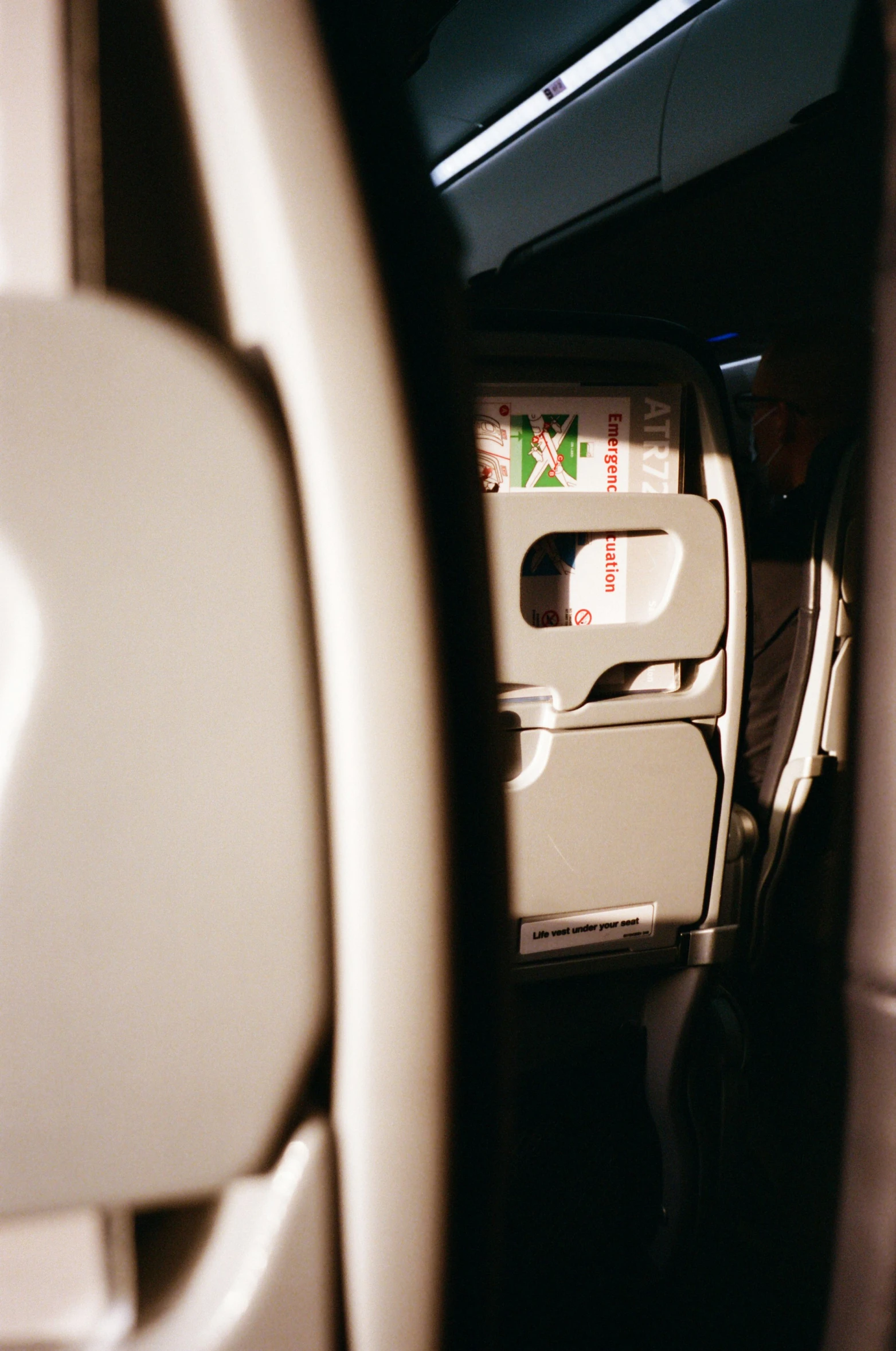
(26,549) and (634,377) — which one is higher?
(634,377)

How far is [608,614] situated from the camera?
60.7 inches

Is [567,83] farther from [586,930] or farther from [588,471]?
[586,930]

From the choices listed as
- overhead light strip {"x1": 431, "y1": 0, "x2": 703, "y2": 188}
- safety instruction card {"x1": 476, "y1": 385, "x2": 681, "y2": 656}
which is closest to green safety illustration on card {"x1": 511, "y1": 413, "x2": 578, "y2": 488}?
safety instruction card {"x1": 476, "y1": 385, "x2": 681, "y2": 656}

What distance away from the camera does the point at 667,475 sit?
1.55m

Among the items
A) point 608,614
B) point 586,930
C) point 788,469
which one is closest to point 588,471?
point 608,614

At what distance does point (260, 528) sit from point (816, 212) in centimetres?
443

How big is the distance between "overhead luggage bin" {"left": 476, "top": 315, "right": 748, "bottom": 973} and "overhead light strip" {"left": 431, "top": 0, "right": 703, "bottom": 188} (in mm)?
2299

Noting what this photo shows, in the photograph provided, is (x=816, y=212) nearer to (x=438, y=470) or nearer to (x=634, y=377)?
(x=634, y=377)

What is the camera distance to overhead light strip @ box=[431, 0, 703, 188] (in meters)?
3.92

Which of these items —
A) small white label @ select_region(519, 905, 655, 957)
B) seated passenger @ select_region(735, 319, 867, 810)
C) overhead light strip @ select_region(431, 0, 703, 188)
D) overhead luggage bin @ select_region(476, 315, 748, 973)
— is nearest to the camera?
overhead luggage bin @ select_region(476, 315, 748, 973)

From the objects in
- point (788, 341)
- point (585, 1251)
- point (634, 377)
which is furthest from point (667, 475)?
point (585, 1251)

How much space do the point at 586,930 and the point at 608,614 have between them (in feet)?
1.95

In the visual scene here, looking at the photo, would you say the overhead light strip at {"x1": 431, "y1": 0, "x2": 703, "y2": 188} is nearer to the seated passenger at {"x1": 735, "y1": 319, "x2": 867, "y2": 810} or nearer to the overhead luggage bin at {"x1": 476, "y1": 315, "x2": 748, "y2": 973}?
the seated passenger at {"x1": 735, "y1": 319, "x2": 867, "y2": 810}

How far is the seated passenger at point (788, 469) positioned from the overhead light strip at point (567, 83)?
174 centimetres
